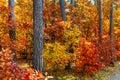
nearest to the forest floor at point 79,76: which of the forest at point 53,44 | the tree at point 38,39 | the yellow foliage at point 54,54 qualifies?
the forest at point 53,44

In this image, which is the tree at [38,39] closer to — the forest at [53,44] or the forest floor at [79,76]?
the forest at [53,44]

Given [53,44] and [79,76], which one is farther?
[79,76]

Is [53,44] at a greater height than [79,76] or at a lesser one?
greater

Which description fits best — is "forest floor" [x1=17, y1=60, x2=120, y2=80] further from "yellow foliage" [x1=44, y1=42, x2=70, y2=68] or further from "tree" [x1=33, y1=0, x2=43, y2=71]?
"tree" [x1=33, y1=0, x2=43, y2=71]

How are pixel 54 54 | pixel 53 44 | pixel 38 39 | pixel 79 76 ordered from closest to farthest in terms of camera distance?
pixel 38 39 < pixel 54 54 < pixel 53 44 < pixel 79 76

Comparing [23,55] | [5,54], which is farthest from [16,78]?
[23,55]

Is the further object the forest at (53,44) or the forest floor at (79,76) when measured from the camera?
the forest floor at (79,76)

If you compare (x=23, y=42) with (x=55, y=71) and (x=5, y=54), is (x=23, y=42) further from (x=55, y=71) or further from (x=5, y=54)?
(x=5, y=54)

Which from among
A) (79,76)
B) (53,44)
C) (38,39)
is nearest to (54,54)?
(53,44)

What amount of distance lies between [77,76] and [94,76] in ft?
4.45

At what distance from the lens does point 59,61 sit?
661 inches

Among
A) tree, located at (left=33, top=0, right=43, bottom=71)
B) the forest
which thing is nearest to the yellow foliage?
the forest

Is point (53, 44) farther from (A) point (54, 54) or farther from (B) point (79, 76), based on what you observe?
(B) point (79, 76)

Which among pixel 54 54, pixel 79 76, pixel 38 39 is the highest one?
pixel 38 39
